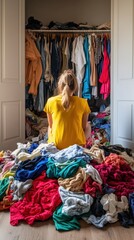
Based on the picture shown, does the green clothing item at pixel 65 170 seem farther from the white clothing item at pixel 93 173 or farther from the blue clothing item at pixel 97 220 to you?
the blue clothing item at pixel 97 220

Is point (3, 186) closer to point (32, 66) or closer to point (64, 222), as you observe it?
point (64, 222)

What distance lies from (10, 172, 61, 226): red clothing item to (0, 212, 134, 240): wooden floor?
0.05 m

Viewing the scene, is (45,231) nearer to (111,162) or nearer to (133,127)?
(111,162)

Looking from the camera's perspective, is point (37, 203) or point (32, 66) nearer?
point (37, 203)

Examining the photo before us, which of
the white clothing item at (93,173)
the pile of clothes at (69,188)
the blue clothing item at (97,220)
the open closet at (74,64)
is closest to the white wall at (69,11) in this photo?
the open closet at (74,64)

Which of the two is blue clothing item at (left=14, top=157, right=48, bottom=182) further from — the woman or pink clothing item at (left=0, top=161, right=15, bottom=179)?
the woman

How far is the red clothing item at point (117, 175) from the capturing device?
6.57ft

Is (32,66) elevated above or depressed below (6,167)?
above

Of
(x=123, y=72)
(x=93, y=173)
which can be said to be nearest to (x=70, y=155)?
(x=93, y=173)

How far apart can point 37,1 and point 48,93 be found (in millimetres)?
1496

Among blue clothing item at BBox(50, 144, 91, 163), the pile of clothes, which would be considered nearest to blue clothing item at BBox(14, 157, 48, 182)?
the pile of clothes

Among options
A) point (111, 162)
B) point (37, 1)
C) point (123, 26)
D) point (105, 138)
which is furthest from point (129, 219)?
point (37, 1)

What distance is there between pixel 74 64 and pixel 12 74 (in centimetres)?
92

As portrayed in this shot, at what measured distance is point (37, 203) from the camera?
6.30ft
